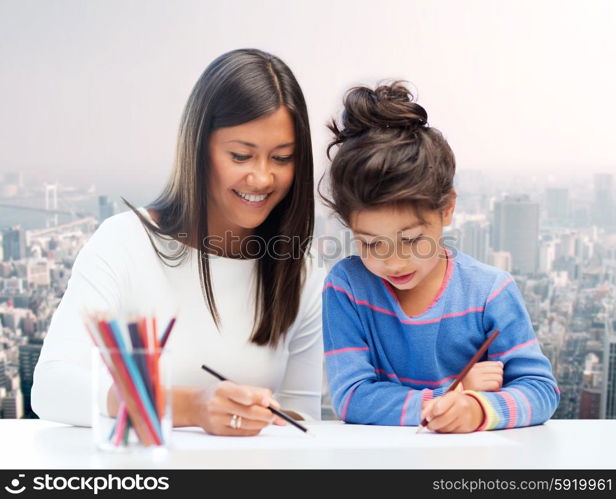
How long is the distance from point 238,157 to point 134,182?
78 centimetres

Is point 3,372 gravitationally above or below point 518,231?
below

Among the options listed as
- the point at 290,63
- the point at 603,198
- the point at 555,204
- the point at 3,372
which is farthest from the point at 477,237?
the point at 3,372

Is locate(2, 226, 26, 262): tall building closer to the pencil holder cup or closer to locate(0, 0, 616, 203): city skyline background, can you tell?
locate(0, 0, 616, 203): city skyline background

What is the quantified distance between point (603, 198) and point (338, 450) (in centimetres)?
151

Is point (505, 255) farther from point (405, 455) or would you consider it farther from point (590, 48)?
point (405, 455)

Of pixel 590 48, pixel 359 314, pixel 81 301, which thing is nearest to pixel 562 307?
pixel 590 48

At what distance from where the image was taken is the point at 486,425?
4.14ft

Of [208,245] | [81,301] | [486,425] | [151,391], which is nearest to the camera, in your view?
[151,391]

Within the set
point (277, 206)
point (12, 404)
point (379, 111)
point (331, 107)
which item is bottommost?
point (12, 404)

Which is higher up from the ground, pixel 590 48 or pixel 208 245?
pixel 590 48

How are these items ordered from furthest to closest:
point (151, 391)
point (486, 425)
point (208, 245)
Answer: point (208, 245) → point (486, 425) → point (151, 391)

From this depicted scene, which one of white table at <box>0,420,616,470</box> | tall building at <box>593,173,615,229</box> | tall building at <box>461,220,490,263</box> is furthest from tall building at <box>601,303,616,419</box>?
white table at <box>0,420,616,470</box>

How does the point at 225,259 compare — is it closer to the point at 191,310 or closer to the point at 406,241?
the point at 191,310

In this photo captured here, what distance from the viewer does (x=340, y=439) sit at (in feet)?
3.98
